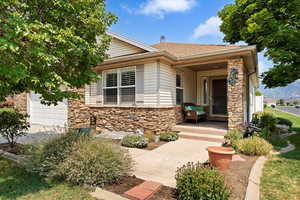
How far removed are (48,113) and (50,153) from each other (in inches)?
316

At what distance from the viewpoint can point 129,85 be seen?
865 cm

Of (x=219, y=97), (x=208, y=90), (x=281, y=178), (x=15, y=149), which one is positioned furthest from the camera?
(x=208, y=90)

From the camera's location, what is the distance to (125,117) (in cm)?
871

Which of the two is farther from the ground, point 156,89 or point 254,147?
point 156,89

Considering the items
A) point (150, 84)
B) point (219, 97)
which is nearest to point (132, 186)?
point (150, 84)

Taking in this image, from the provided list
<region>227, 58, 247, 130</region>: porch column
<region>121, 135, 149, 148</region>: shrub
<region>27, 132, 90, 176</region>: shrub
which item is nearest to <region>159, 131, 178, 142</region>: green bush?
<region>121, 135, 149, 148</region>: shrub

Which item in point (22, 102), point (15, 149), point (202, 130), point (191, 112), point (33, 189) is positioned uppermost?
point (22, 102)

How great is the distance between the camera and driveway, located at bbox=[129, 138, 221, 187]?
3881 mm

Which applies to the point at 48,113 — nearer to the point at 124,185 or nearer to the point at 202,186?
the point at 124,185

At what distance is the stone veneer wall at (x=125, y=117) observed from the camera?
781 cm

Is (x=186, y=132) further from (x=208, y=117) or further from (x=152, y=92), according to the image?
(x=208, y=117)

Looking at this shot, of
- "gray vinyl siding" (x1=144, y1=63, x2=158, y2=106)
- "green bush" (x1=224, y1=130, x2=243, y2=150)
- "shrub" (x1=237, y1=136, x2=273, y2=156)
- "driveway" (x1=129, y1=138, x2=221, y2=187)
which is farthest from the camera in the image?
"gray vinyl siding" (x1=144, y1=63, x2=158, y2=106)

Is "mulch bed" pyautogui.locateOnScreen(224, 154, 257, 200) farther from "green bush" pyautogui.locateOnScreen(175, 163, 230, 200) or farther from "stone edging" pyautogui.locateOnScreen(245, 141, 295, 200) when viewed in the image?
"green bush" pyautogui.locateOnScreen(175, 163, 230, 200)

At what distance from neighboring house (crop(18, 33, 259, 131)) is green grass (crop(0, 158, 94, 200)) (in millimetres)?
4810
